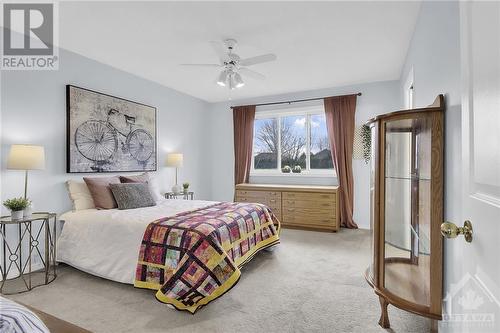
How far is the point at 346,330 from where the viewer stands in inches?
75.0

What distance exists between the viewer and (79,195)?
3.32m

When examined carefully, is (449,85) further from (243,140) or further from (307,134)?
(243,140)

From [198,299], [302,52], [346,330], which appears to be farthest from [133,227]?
[302,52]

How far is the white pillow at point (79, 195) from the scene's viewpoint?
328 centimetres

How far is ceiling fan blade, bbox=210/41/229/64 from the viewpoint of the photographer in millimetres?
3013

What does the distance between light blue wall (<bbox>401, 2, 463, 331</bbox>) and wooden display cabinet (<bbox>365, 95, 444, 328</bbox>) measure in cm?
5

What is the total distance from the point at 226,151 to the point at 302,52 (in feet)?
10.1

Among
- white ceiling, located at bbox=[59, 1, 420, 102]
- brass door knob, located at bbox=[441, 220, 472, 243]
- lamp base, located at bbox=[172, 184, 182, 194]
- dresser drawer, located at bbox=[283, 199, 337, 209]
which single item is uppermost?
white ceiling, located at bbox=[59, 1, 420, 102]

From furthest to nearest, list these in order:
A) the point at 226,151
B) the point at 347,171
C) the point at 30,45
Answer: the point at 226,151, the point at 347,171, the point at 30,45

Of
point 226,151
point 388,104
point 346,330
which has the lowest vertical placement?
point 346,330

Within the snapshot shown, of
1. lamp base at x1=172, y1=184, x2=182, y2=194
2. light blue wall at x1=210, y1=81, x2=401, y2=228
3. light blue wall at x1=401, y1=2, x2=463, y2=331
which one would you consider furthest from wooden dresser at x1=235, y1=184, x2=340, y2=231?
light blue wall at x1=401, y1=2, x2=463, y2=331

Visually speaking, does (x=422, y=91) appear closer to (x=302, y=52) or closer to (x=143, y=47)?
(x=302, y=52)

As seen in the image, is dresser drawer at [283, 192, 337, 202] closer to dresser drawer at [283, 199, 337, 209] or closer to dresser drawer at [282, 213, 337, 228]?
dresser drawer at [283, 199, 337, 209]

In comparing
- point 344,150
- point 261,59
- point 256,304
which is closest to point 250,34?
point 261,59
